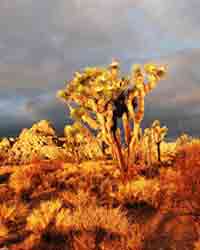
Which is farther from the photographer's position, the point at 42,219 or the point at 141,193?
the point at 141,193

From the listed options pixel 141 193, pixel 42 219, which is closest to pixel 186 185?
pixel 141 193

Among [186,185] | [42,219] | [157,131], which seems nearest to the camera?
[42,219]

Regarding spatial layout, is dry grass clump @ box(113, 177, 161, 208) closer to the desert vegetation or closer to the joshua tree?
the desert vegetation

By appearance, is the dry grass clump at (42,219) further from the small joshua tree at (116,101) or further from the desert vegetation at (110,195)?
the small joshua tree at (116,101)

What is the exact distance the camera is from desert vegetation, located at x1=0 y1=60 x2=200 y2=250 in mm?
8242

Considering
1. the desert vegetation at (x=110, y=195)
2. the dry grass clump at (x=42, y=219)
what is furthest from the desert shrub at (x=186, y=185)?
the dry grass clump at (x=42, y=219)

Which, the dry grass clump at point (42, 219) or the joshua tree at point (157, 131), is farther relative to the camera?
the joshua tree at point (157, 131)

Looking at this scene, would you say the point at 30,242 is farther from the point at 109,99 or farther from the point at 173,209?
the point at 109,99

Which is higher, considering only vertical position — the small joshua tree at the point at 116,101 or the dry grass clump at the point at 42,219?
the small joshua tree at the point at 116,101

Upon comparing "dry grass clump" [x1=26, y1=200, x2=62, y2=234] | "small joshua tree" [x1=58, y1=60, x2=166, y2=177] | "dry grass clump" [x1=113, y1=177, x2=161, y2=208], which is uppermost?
"small joshua tree" [x1=58, y1=60, x2=166, y2=177]

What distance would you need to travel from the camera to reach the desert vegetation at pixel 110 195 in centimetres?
824

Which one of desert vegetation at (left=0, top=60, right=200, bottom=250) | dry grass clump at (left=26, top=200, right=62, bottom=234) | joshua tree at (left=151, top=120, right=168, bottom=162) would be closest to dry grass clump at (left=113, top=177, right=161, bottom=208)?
desert vegetation at (left=0, top=60, right=200, bottom=250)

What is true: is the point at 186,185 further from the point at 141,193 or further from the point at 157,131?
the point at 157,131

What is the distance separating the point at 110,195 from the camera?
13.2 metres
